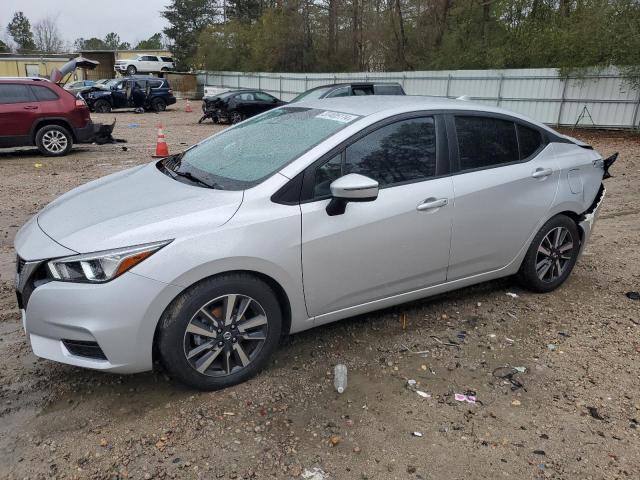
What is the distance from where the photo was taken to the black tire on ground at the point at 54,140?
11.1 m

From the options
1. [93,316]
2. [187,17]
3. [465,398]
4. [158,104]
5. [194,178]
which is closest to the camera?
[93,316]

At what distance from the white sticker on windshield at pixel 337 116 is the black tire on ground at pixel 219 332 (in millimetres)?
1254

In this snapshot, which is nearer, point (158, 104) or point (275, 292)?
point (275, 292)

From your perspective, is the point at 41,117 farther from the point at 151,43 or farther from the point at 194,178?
the point at 151,43

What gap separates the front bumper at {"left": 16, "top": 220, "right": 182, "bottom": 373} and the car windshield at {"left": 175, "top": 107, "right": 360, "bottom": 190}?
0.87 metres

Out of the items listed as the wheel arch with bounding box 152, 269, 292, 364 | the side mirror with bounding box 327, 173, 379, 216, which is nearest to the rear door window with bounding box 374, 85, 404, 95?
the side mirror with bounding box 327, 173, 379, 216

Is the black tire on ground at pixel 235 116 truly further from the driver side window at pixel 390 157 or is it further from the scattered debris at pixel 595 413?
the scattered debris at pixel 595 413

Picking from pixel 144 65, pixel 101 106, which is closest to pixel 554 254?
pixel 101 106

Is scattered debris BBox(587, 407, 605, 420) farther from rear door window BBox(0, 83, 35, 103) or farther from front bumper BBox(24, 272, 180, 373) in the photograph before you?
rear door window BBox(0, 83, 35, 103)

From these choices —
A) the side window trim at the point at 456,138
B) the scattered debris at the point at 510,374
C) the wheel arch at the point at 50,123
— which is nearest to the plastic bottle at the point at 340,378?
the scattered debris at the point at 510,374

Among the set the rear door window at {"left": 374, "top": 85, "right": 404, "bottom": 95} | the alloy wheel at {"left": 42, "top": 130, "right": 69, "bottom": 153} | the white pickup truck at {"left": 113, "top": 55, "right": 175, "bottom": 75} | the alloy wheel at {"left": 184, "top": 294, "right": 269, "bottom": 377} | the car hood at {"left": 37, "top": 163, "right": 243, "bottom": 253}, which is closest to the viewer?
the car hood at {"left": 37, "top": 163, "right": 243, "bottom": 253}

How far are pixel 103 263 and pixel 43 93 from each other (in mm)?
9946

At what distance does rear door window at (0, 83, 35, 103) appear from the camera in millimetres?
10391

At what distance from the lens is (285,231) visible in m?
2.98
